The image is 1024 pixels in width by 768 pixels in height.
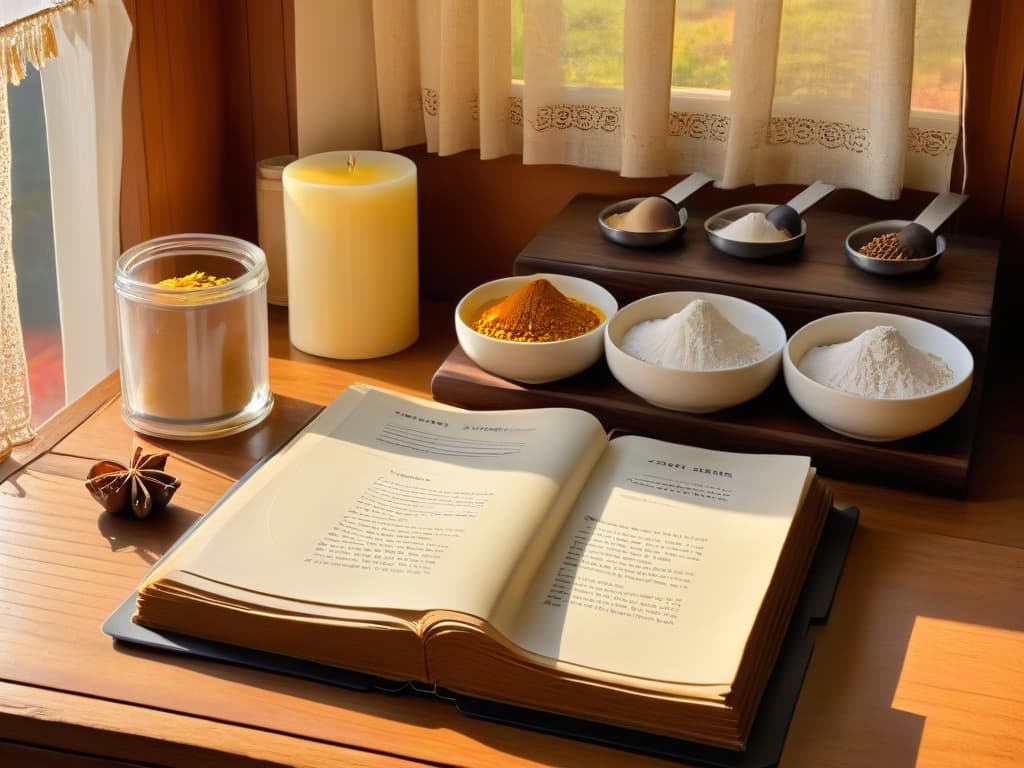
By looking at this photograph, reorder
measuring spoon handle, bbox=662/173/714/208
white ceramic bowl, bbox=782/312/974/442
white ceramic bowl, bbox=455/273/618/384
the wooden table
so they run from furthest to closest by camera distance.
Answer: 1. measuring spoon handle, bbox=662/173/714/208
2. white ceramic bowl, bbox=455/273/618/384
3. white ceramic bowl, bbox=782/312/974/442
4. the wooden table

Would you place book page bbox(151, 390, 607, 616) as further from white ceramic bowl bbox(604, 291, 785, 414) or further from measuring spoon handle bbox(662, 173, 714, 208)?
measuring spoon handle bbox(662, 173, 714, 208)

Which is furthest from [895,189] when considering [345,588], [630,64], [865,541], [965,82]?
[345,588]

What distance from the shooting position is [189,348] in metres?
1.03

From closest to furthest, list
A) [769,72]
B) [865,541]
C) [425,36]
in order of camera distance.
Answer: [865,541] → [769,72] → [425,36]

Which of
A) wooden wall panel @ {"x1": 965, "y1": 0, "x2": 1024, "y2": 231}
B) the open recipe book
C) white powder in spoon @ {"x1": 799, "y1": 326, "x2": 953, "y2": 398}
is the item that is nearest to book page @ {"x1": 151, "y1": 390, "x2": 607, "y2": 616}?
the open recipe book

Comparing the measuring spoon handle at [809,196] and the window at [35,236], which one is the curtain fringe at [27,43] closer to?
the window at [35,236]

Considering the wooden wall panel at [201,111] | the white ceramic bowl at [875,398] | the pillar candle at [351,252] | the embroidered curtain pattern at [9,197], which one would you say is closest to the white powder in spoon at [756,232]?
the white ceramic bowl at [875,398]

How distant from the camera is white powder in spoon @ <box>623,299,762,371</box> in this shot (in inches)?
40.3

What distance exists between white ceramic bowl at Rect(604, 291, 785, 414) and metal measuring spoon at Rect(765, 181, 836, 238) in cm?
10

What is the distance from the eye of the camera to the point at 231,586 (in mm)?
792

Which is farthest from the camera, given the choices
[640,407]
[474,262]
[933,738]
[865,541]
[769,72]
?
[474,262]

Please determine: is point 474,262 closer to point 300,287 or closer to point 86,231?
point 300,287

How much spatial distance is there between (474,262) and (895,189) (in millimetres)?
480

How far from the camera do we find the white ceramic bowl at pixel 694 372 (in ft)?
3.32
